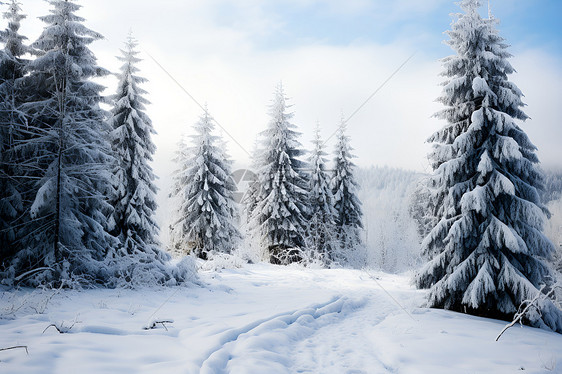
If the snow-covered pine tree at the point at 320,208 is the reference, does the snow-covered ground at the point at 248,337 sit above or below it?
below

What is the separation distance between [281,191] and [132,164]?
10461mm

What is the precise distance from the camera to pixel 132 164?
606 inches

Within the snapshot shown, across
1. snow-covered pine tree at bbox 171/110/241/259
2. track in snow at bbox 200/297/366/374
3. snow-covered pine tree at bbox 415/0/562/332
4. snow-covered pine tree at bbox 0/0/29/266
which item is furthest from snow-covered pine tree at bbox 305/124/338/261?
snow-covered pine tree at bbox 0/0/29/266

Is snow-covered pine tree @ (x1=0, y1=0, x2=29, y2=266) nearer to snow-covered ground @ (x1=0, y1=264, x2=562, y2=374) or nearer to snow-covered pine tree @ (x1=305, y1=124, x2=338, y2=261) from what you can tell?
snow-covered ground @ (x1=0, y1=264, x2=562, y2=374)

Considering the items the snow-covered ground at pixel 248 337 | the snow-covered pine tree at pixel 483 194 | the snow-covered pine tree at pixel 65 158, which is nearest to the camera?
the snow-covered ground at pixel 248 337

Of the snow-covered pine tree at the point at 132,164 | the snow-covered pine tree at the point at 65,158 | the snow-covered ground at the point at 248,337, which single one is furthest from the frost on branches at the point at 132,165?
the snow-covered ground at the point at 248,337

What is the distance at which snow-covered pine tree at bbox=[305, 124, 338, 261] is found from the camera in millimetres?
24203

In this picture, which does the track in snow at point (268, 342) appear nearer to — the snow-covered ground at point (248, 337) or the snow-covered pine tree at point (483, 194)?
the snow-covered ground at point (248, 337)

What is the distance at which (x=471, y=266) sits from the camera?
353 inches

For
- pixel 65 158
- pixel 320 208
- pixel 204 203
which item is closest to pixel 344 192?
pixel 320 208

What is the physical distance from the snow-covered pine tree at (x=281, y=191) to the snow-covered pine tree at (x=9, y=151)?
14833 millimetres

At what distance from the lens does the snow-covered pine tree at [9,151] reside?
30.6 feet

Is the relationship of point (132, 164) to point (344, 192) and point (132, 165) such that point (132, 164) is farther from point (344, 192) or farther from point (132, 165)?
point (344, 192)

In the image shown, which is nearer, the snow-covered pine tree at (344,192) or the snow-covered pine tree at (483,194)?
the snow-covered pine tree at (483,194)
